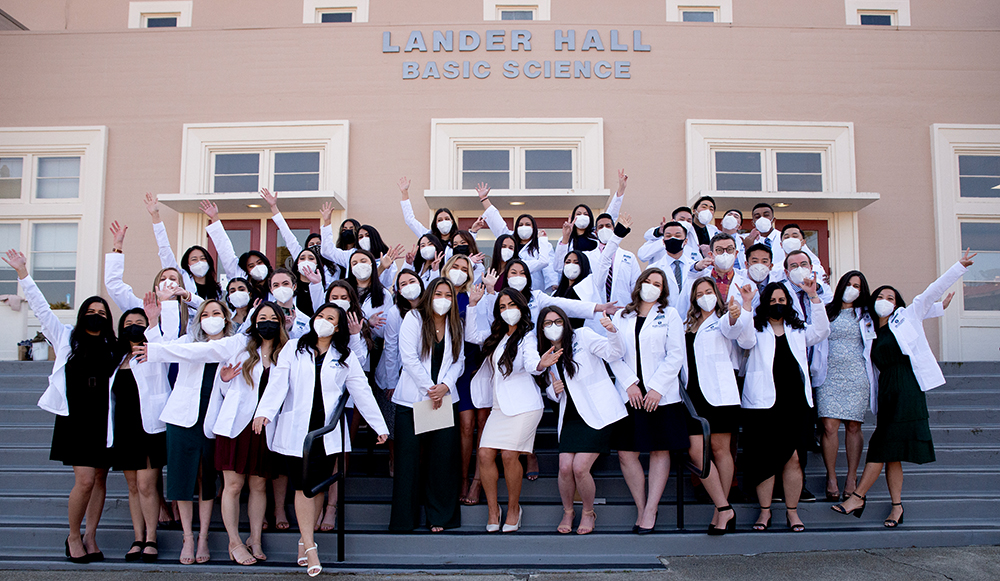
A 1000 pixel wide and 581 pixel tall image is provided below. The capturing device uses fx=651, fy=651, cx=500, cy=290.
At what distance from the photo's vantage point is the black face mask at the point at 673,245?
605 centimetres

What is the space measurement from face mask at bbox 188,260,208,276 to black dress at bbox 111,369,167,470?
4.16 ft

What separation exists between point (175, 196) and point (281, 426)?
18.8 feet

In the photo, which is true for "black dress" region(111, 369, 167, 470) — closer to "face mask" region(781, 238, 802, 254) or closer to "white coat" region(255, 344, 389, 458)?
"white coat" region(255, 344, 389, 458)

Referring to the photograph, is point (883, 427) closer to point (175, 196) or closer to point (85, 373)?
point (85, 373)

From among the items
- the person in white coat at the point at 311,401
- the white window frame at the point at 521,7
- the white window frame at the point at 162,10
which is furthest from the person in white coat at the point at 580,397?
the white window frame at the point at 162,10

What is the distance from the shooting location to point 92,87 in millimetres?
9859

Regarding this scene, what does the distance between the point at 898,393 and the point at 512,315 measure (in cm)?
312

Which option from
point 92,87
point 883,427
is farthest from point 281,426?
point 92,87

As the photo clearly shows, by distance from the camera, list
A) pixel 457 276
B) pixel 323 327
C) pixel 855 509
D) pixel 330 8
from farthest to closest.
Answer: pixel 330 8 < pixel 457 276 < pixel 855 509 < pixel 323 327

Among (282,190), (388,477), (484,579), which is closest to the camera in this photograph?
(484,579)

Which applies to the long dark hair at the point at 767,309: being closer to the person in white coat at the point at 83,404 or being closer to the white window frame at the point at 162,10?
the person in white coat at the point at 83,404

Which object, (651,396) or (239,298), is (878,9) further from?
(239,298)

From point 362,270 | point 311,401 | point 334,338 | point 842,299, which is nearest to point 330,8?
point 362,270

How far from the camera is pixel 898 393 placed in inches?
203
